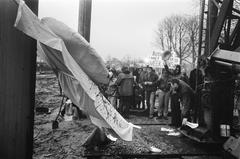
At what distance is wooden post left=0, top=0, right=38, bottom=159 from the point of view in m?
3.08

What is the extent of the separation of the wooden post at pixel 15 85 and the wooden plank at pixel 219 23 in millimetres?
4960

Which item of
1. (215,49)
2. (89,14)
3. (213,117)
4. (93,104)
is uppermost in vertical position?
(89,14)

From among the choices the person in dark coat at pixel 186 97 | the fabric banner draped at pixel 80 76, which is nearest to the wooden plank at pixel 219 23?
the person in dark coat at pixel 186 97

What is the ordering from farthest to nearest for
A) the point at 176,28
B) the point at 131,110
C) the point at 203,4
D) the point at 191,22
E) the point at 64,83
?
the point at 176,28 → the point at 191,22 → the point at 131,110 → the point at 203,4 → the point at 64,83

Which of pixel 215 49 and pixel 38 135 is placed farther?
pixel 38 135

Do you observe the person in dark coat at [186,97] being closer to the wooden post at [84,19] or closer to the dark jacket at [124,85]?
the dark jacket at [124,85]

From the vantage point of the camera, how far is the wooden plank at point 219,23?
6.40m

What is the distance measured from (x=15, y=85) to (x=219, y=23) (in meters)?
5.57

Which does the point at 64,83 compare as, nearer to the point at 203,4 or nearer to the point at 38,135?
the point at 38,135

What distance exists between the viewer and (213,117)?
6.95 meters

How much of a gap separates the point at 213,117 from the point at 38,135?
5.15 meters

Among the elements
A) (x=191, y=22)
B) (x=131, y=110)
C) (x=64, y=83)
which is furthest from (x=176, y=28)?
(x=64, y=83)

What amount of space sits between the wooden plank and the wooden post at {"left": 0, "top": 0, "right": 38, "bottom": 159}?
16.3 feet

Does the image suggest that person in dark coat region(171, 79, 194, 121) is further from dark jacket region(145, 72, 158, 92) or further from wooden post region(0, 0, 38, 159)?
wooden post region(0, 0, 38, 159)
